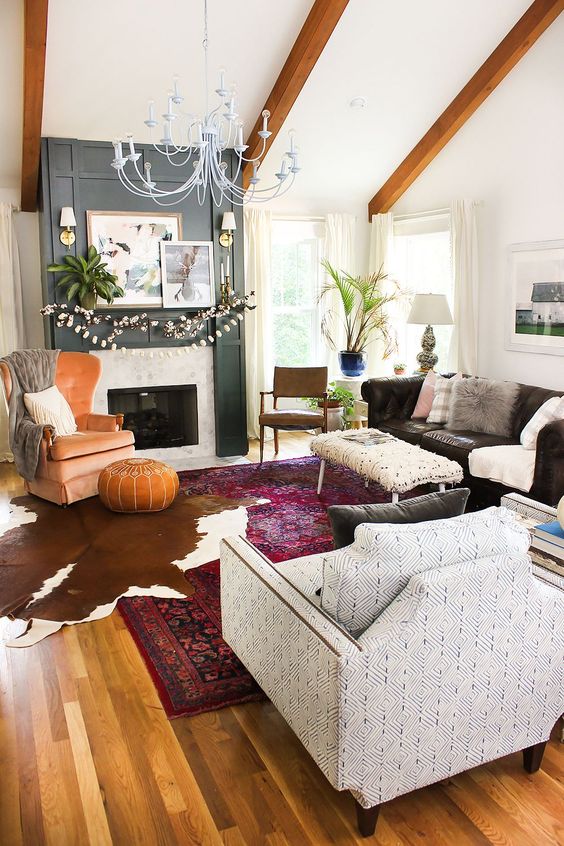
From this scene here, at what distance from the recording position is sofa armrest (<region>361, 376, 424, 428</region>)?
20.4 feet

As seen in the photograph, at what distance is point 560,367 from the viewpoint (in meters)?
5.68

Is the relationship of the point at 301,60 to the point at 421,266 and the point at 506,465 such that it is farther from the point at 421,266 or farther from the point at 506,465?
the point at 506,465

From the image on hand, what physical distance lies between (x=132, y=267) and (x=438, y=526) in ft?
15.0

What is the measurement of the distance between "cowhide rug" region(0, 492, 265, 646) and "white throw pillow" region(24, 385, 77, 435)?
57cm

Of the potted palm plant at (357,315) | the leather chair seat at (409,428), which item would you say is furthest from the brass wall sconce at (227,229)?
the leather chair seat at (409,428)

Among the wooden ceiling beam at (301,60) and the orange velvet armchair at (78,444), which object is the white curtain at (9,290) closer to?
the orange velvet armchair at (78,444)

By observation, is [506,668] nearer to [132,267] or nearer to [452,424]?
[452,424]

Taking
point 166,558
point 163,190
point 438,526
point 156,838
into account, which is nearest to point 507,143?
point 163,190

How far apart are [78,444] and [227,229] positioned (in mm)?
2342

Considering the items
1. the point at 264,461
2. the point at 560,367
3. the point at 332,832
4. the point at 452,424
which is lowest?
the point at 332,832

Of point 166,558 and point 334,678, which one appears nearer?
point 334,678

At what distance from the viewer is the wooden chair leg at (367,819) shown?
2182mm

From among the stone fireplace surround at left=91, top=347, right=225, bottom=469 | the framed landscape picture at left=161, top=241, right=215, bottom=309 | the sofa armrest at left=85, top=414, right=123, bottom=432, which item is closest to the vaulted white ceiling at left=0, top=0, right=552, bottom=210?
the framed landscape picture at left=161, top=241, right=215, bottom=309

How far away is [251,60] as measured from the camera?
17.8ft
